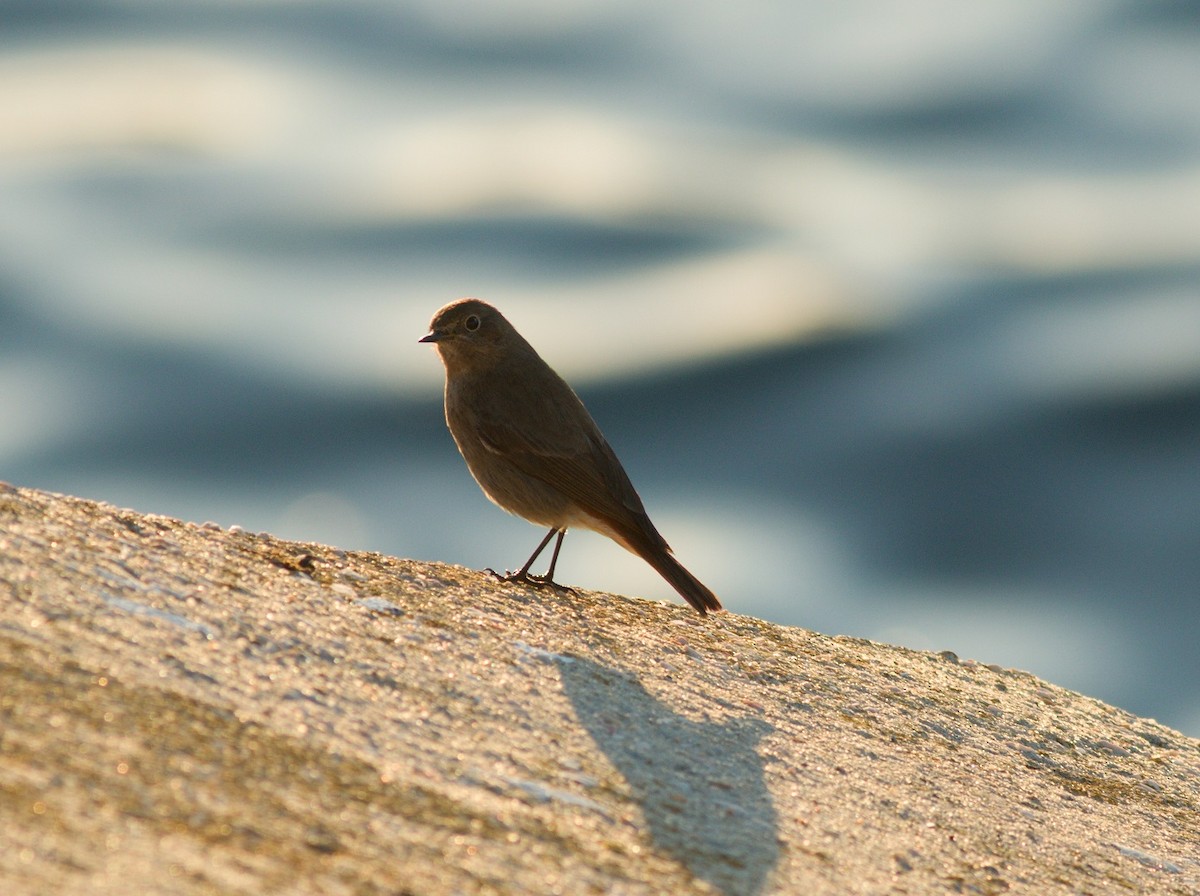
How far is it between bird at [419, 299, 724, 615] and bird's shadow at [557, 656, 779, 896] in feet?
5.52

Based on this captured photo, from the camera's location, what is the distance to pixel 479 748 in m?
3.29

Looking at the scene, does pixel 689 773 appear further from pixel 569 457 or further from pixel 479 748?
pixel 569 457

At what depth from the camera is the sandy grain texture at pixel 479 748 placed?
2.63 meters

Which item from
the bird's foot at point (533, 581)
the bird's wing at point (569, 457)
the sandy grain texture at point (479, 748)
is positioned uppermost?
the bird's wing at point (569, 457)

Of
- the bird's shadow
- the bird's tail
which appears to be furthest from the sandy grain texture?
the bird's tail

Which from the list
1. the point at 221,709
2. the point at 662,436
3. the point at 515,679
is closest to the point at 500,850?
the point at 221,709

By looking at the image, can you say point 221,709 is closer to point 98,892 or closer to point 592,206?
point 98,892

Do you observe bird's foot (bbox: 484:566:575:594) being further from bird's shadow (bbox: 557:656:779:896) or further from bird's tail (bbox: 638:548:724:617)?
bird's shadow (bbox: 557:656:779:896)

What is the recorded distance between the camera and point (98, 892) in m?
2.31

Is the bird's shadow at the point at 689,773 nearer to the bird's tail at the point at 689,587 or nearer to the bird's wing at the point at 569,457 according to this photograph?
the bird's tail at the point at 689,587

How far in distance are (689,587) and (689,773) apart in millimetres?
1674

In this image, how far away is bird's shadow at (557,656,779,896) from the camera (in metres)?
3.10

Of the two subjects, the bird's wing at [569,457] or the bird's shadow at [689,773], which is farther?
the bird's wing at [569,457]

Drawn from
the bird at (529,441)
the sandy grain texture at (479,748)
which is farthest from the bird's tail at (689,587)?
the sandy grain texture at (479,748)
